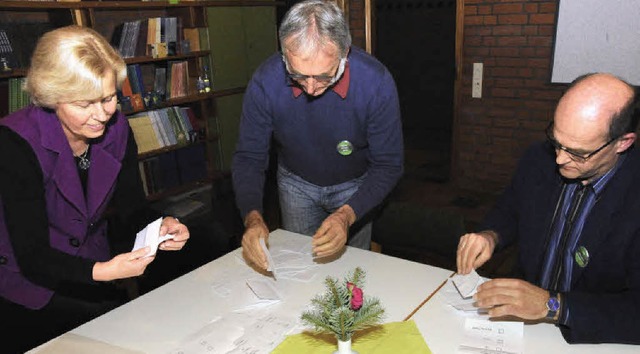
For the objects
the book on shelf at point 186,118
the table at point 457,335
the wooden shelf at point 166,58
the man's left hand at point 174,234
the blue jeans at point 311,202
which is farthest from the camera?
the book on shelf at point 186,118

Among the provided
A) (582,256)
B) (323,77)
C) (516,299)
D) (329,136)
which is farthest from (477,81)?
(516,299)

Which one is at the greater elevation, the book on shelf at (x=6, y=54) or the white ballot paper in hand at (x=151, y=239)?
the book on shelf at (x=6, y=54)

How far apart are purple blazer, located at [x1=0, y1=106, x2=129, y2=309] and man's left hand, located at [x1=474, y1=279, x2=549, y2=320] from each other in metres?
1.42

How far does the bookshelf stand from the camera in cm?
347

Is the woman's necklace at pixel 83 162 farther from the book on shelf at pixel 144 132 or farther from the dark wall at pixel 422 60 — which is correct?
the dark wall at pixel 422 60

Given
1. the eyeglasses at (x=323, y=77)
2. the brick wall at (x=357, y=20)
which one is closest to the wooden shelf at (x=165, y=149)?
the brick wall at (x=357, y=20)

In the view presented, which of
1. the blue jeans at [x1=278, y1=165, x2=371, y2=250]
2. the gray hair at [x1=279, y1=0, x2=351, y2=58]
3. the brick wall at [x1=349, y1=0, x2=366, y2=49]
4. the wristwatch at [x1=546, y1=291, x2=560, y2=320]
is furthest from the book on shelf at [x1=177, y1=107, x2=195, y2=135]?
the wristwatch at [x1=546, y1=291, x2=560, y2=320]

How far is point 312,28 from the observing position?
1.74 meters

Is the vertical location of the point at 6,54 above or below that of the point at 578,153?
above

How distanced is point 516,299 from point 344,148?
1.01m

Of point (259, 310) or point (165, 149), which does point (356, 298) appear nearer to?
point (259, 310)

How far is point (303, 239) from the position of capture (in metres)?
2.16

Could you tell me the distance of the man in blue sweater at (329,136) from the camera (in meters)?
2.00

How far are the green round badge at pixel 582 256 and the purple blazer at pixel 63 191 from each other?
1658 millimetres
